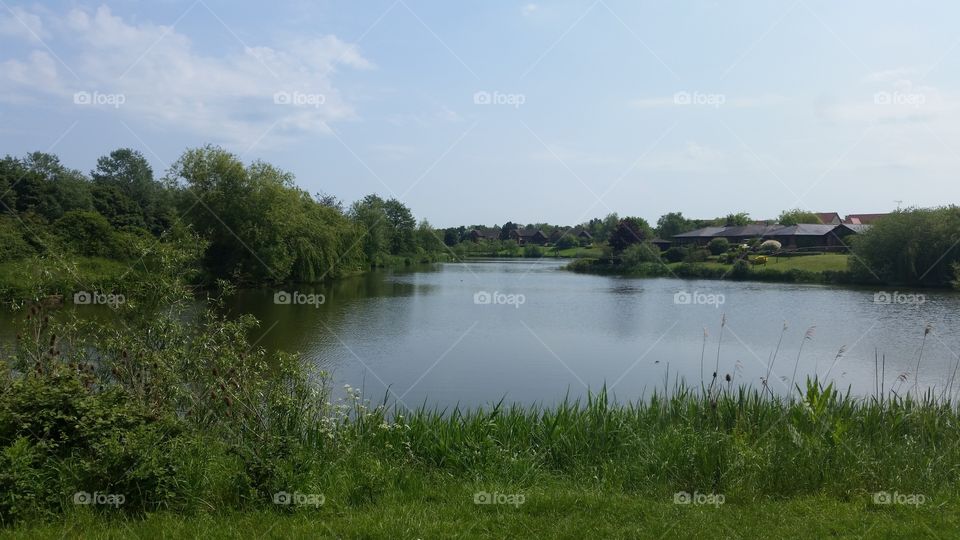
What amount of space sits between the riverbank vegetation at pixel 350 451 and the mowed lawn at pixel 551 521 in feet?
0.10

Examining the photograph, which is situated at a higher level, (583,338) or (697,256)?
(697,256)

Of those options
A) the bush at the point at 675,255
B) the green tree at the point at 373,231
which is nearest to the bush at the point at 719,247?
the bush at the point at 675,255

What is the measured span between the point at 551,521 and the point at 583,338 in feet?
55.2

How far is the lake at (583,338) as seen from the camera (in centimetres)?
1384

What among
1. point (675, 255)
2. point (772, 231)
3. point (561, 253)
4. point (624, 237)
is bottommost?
point (675, 255)

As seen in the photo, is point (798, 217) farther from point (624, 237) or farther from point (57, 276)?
point (57, 276)

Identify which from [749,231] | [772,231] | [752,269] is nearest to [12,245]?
[752,269]

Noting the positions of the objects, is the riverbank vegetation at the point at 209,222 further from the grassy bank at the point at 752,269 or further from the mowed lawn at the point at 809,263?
the mowed lawn at the point at 809,263

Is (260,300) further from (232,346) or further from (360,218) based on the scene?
(360,218)

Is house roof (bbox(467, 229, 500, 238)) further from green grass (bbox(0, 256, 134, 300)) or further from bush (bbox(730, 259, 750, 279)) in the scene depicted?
green grass (bbox(0, 256, 134, 300))

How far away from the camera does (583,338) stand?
20766 millimetres

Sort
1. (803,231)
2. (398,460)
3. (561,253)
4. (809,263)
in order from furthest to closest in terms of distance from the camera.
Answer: (561,253), (803,231), (809,263), (398,460)

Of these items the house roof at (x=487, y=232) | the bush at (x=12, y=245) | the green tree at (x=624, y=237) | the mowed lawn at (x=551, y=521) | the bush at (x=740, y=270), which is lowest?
the mowed lawn at (x=551, y=521)

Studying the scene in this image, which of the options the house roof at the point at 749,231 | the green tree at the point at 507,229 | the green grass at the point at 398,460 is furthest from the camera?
the green tree at the point at 507,229
